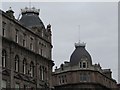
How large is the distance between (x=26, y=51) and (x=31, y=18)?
31.6ft

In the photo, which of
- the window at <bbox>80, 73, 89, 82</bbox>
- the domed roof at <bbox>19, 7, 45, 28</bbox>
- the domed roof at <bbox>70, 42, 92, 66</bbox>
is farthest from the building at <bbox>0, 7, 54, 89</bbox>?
the domed roof at <bbox>70, 42, 92, 66</bbox>

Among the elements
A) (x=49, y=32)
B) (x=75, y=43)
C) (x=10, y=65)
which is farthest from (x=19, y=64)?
(x=75, y=43)

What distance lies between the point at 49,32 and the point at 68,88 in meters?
30.2

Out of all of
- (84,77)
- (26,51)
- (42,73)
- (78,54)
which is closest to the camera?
(26,51)

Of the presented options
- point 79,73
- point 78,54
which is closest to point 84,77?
point 79,73

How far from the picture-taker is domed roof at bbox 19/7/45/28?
2689 inches

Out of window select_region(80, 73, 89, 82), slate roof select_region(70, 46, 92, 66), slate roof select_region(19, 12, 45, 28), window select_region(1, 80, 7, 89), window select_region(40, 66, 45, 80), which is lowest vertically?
window select_region(1, 80, 7, 89)

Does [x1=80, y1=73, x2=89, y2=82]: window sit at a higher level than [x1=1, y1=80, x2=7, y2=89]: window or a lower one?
higher

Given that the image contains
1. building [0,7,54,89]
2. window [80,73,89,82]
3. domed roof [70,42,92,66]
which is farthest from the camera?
domed roof [70,42,92,66]

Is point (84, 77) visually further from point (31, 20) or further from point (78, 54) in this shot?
point (31, 20)

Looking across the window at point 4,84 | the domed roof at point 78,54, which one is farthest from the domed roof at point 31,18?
the domed roof at point 78,54

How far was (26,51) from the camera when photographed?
6131 centimetres

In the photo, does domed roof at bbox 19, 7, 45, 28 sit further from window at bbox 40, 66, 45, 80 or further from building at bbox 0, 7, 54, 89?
window at bbox 40, 66, 45, 80

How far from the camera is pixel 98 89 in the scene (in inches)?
3915
